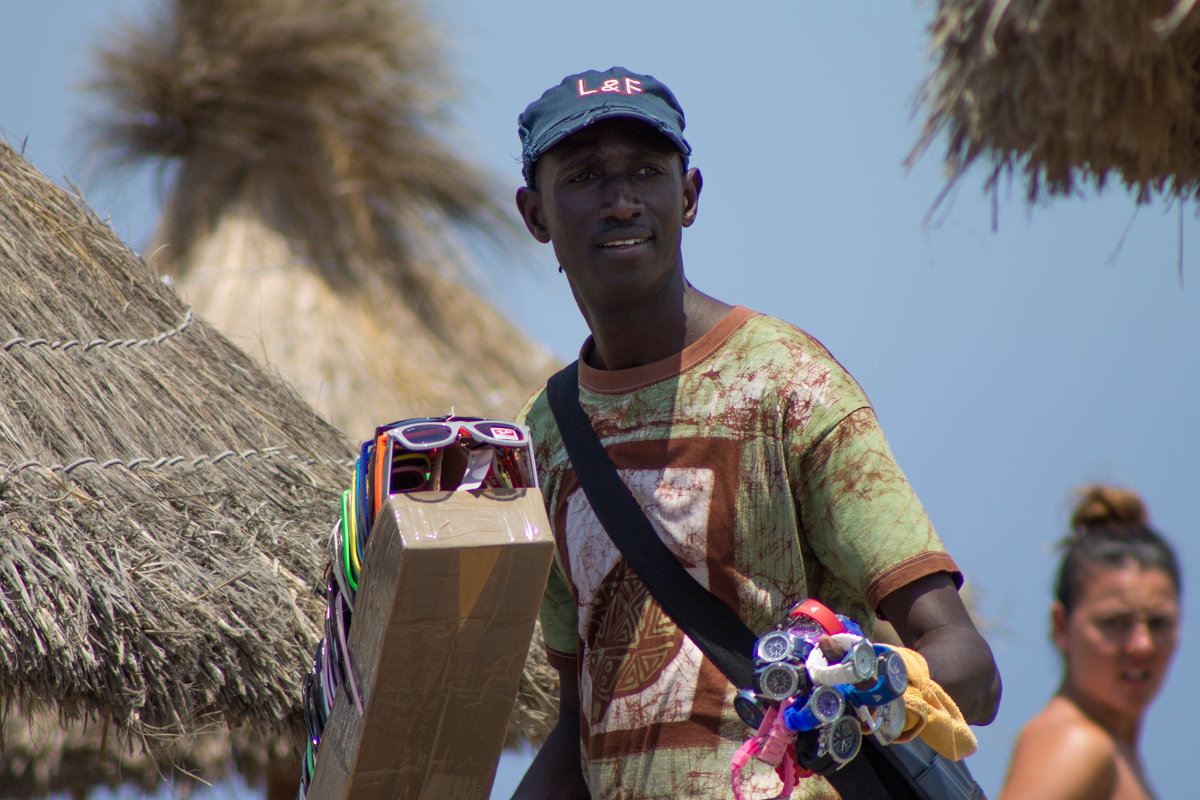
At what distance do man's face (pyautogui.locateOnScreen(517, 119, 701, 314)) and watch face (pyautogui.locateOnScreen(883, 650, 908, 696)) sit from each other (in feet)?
2.26

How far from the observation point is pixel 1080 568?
245 cm

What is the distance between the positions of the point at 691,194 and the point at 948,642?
2.60 ft

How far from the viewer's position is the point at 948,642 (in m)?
1.45

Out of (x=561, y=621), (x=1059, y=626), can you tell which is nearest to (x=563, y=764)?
(x=561, y=621)

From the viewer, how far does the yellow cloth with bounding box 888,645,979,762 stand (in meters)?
1.31

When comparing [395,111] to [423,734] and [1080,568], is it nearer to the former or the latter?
[1080,568]

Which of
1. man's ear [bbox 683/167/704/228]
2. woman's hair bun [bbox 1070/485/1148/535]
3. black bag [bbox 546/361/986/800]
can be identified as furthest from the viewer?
woman's hair bun [bbox 1070/485/1148/535]

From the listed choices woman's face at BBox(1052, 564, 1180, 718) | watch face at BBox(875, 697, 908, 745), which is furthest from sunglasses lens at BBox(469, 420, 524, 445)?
woman's face at BBox(1052, 564, 1180, 718)

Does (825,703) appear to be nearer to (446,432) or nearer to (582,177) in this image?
(446,432)

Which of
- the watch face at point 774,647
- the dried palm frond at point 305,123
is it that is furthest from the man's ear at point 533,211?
the dried palm frond at point 305,123

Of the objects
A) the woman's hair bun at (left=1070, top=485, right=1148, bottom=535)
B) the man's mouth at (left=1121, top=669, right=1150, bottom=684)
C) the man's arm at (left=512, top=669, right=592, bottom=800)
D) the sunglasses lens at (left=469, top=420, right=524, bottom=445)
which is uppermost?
the woman's hair bun at (left=1070, top=485, right=1148, bottom=535)

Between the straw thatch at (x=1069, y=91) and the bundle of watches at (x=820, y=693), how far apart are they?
1.60 meters

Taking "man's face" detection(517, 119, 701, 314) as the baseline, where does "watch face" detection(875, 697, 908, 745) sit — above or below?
below

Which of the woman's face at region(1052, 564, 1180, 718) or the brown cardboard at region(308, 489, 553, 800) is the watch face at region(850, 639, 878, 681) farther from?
the woman's face at region(1052, 564, 1180, 718)
